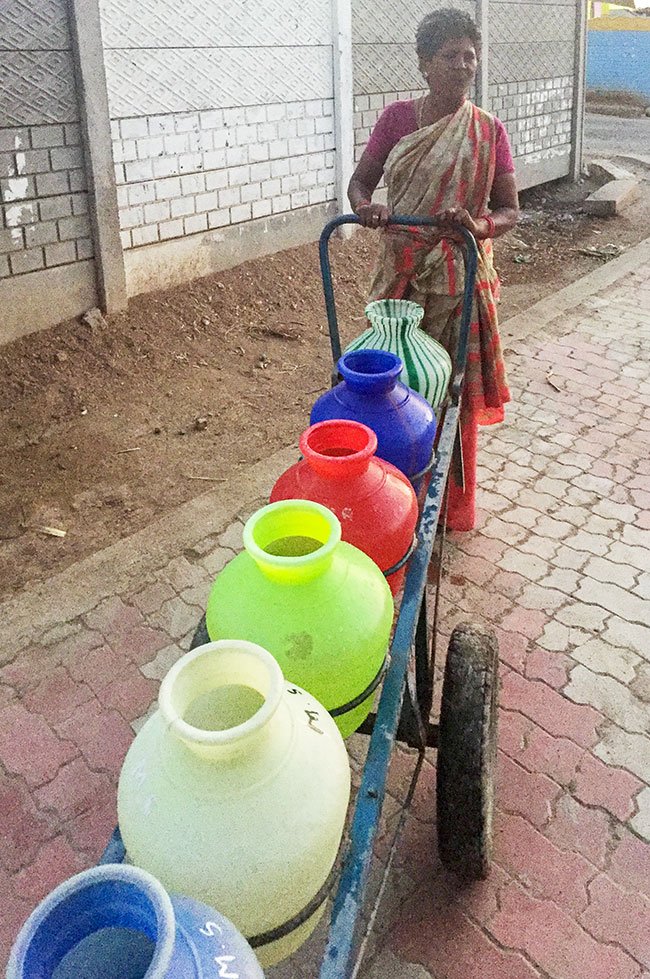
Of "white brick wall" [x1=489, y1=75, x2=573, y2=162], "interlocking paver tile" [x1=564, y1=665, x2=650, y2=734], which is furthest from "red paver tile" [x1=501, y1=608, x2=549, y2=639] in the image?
"white brick wall" [x1=489, y1=75, x2=573, y2=162]

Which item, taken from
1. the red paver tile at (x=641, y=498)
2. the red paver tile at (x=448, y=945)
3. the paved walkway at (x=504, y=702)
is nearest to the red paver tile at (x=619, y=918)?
the paved walkway at (x=504, y=702)

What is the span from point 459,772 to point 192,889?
1115 millimetres

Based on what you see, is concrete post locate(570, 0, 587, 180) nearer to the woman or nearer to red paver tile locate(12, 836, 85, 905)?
the woman

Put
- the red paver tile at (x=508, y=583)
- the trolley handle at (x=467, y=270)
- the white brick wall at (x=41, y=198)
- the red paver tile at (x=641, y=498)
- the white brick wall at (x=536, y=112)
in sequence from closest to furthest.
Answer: the trolley handle at (x=467, y=270) → the red paver tile at (x=508, y=583) → the red paver tile at (x=641, y=498) → the white brick wall at (x=41, y=198) → the white brick wall at (x=536, y=112)

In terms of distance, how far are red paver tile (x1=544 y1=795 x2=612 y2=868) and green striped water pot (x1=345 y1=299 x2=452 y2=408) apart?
135 cm

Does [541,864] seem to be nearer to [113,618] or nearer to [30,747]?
[30,747]

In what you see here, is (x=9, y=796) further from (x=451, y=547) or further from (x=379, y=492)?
(x=451, y=547)

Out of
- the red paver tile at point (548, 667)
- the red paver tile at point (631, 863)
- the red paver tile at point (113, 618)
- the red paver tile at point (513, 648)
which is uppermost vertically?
the red paver tile at point (113, 618)

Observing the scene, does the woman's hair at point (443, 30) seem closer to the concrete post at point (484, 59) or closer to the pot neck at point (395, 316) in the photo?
the pot neck at point (395, 316)

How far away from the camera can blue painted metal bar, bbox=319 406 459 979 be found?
4.05ft

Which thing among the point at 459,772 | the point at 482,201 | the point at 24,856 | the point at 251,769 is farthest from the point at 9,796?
the point at 482,201

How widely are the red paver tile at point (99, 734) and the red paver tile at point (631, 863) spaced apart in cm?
160

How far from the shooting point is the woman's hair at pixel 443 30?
108 inches

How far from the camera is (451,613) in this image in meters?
3.33
